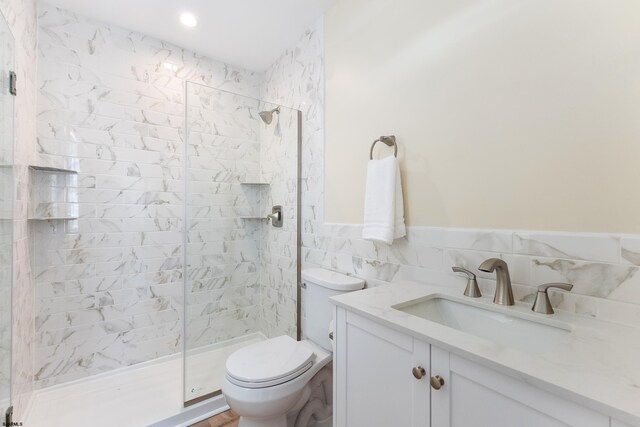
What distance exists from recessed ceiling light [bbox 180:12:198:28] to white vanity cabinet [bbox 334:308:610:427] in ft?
7.13

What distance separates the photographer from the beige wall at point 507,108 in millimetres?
794

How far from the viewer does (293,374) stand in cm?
134

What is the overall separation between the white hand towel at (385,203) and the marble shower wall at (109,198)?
5.64 ft

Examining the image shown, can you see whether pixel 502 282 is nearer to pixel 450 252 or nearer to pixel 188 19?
pixel 450 252

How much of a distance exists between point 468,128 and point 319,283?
1.06 meters

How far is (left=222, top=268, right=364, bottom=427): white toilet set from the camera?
4.16 feet

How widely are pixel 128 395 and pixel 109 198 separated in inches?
53.7

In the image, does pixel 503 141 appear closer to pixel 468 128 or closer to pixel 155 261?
pixel 468 128

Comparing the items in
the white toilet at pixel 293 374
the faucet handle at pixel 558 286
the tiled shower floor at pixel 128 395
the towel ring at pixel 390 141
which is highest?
the towel ring at pixel 390 141

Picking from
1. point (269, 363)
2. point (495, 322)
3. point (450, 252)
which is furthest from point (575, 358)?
point (269, 363)

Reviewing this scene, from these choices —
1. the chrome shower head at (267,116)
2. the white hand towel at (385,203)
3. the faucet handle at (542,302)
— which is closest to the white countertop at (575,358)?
the faucet handle at (542,302)

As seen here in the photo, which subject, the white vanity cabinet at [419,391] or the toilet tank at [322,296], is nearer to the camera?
the white vanity cabinet at [419,391]

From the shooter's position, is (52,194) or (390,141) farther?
(52,194)

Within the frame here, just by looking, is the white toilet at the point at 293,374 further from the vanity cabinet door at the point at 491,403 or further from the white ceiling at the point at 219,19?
the white ceiling at the point at 219,19
